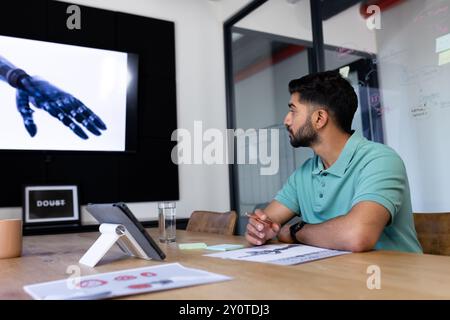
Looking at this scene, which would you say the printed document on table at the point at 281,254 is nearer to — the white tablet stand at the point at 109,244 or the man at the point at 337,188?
the man at the point at 337,188

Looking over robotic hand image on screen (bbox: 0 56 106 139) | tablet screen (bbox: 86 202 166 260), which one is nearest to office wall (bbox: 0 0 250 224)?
robotic hand image on screen (bbox: 0 56 106 139)

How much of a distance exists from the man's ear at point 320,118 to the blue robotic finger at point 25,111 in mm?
2139

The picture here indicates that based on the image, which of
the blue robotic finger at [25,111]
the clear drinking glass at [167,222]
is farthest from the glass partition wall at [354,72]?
the blue robotic finger at [25,111]

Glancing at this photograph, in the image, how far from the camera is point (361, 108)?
8.79 ft

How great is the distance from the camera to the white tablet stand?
3.63 ft

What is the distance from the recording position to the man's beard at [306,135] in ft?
5.96

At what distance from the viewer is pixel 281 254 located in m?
1.16

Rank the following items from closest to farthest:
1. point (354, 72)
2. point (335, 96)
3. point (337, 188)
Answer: point (337, 188)
point (335, 96)
point (354, 72)

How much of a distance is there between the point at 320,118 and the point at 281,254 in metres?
0.83

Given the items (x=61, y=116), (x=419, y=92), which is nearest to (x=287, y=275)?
(x=419, y=92)

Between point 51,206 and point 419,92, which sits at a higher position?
point 419,92

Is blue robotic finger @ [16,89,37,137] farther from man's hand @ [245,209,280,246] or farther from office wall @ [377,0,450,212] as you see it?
office wall @ [377,0,450,212]

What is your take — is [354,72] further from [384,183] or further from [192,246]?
[192,246]
